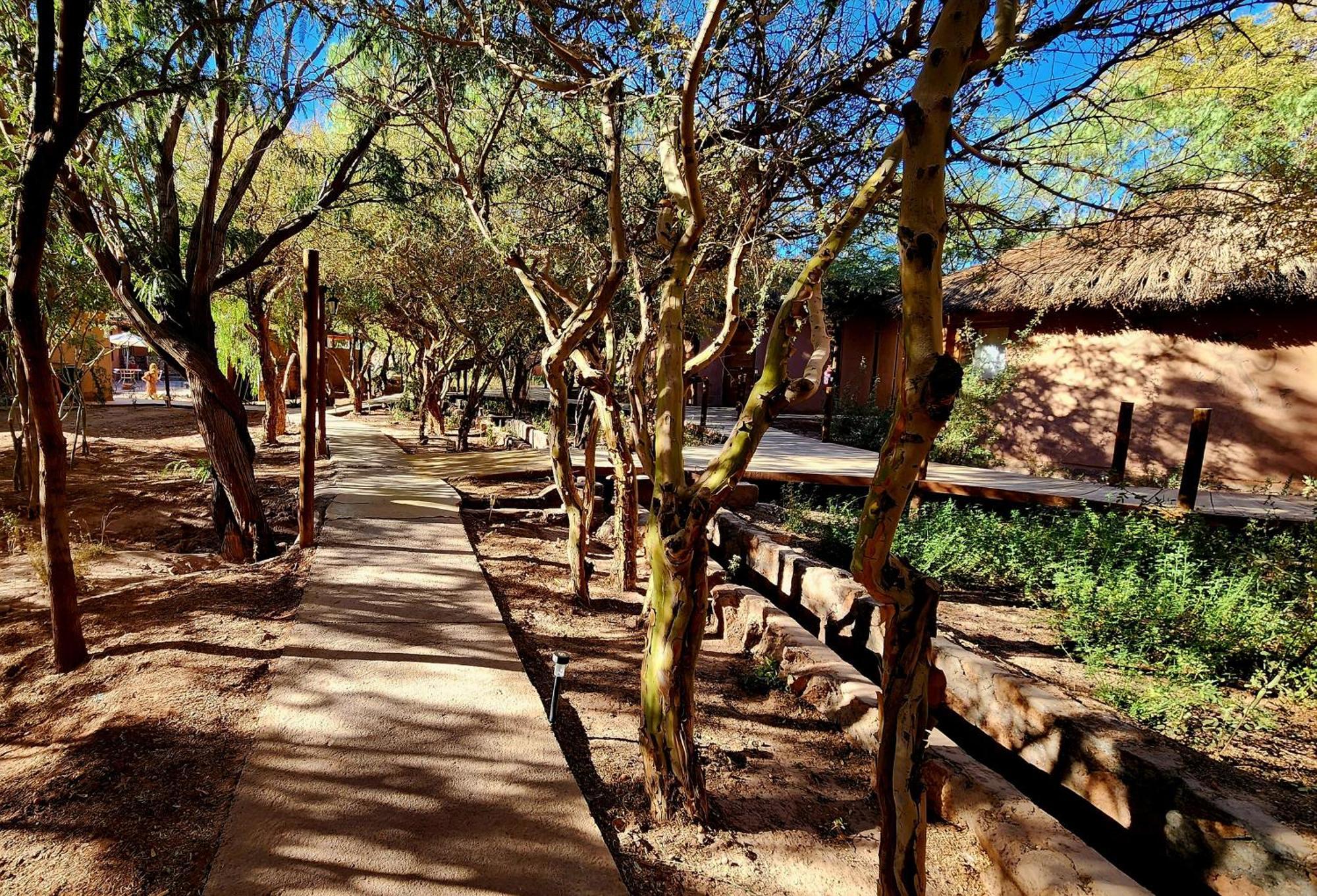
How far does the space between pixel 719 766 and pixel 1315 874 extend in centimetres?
215

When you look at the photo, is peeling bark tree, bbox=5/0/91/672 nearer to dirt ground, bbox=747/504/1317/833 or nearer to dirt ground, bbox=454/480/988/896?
dirt ground, bbox=454/480/988/896

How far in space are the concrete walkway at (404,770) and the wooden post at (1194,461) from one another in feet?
22.0

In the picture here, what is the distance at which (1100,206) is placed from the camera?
12.6 ft

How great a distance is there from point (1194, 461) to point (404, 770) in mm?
7532

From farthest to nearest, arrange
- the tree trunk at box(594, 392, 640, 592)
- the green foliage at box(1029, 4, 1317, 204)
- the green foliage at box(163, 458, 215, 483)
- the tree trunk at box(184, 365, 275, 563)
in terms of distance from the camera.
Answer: the green foliage at box(163, 458, 215, 483) → the tree trunk at box(184, 365, 275, 563) → the tree trunk at box(594, 392, 640, 592) → the green foliage at box(1029, 4, 1317, 204)

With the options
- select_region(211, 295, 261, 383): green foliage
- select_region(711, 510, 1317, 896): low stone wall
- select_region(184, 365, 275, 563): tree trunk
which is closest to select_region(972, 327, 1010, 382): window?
select_region(711, 510, 1317, 896): low stone wall

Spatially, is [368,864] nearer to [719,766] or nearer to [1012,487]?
[719,766]

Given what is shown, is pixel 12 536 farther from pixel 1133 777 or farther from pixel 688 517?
pixel 1133 777

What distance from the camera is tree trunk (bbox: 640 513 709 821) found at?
2.87 m

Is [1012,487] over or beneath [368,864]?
over

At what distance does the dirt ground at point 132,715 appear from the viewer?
2.44 meters

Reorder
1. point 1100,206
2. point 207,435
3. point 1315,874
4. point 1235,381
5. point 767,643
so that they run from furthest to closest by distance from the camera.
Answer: point 1235,381, point 207,435, point 767,643, point 1100,206, point 1315,874

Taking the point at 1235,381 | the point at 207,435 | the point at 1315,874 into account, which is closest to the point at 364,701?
the point at 1315,874

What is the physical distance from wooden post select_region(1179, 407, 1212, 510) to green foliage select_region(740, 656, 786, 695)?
16.7 feet
